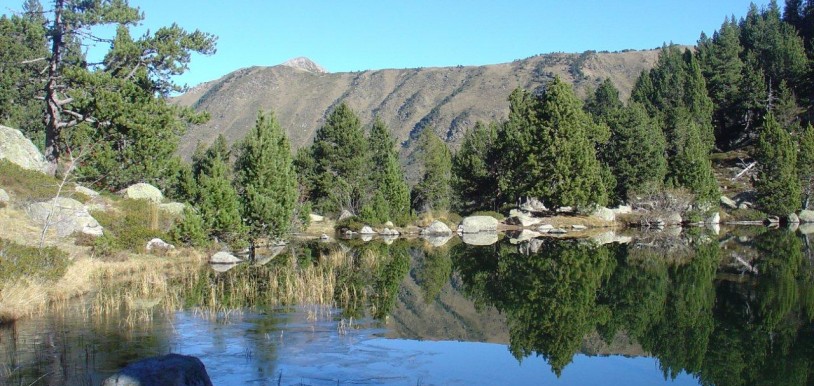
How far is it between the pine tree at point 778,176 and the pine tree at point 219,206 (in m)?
48.7

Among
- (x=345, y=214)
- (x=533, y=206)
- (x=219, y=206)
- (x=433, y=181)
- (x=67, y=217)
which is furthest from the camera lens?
(x=433, y=181)

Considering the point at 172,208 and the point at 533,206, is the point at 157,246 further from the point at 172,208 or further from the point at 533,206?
the point at 533,206

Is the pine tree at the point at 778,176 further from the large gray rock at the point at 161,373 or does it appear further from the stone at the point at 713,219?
the large gray rock at the point at 161,373

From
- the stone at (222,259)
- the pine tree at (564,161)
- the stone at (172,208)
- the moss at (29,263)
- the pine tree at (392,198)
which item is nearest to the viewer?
→ the moss at (29,263)

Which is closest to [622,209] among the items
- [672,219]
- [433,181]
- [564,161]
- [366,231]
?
[672,219]

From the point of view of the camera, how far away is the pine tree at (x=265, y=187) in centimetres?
3569

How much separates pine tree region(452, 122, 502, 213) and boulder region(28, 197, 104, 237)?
132ft

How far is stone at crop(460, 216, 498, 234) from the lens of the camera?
55031 mm

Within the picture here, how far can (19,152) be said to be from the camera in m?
36.4

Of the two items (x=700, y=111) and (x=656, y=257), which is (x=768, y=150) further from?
(x=656, y=257)

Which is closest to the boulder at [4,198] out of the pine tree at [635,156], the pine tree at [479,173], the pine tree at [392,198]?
the pine tree at [392,198]

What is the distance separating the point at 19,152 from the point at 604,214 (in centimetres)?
4502

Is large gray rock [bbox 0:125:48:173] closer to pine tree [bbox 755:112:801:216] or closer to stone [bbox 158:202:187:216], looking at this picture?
stone [bbox 158:202:187:216]

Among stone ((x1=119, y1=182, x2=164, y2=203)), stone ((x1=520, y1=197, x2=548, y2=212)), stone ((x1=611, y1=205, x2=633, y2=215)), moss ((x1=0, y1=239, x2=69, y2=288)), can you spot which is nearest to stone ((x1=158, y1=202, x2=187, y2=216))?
stone ((x1=119, y1=182, x2=164, y2=203))
